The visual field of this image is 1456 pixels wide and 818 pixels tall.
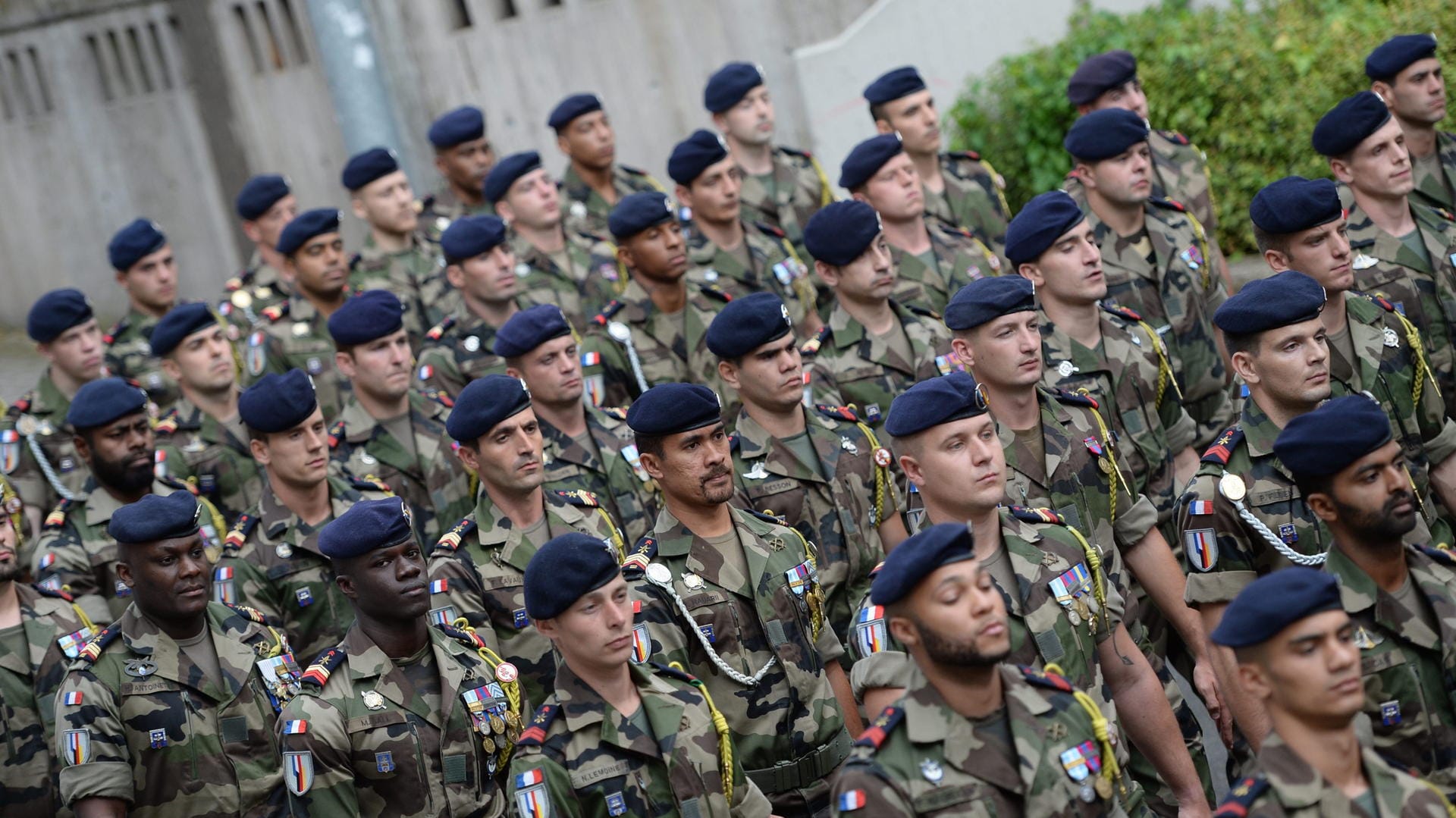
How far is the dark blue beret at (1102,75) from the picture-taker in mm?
9586

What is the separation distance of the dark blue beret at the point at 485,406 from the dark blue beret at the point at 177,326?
286 centimetres

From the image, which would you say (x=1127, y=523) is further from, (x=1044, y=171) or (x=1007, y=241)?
(x=1044, y=171)

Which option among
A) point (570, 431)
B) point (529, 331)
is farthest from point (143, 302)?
point (570, 431)

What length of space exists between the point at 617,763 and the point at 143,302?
6.95m

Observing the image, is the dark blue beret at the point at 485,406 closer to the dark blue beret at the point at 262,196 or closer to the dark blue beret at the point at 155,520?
the dark blue beret at the point at 155,520

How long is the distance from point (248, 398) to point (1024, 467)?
345cm

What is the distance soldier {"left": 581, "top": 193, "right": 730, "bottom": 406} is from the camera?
8.54 metres

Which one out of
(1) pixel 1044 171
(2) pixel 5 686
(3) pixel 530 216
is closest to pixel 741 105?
(3) pixel 530 216

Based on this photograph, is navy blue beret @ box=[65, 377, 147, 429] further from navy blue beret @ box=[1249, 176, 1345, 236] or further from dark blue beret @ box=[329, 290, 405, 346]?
navy blue beret @ box=[1249, 176, 1345, 236]

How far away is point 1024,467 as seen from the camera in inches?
245

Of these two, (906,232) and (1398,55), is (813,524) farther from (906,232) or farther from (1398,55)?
(1398,55)

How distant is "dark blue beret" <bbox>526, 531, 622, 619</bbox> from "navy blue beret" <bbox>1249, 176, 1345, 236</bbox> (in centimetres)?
336

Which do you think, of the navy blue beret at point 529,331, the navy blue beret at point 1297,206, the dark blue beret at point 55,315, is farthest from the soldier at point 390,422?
the navy blue beret at point 1297,206

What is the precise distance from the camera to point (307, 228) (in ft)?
32.4
